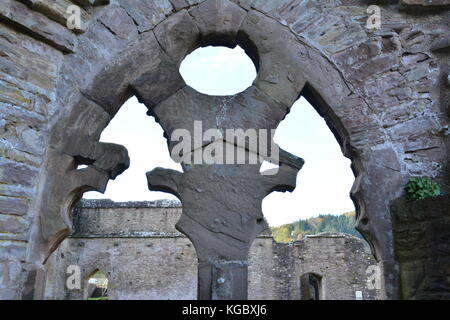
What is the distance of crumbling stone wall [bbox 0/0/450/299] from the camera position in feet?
9.56

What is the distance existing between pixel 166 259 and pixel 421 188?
14.8 m

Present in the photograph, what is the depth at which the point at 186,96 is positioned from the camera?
133 inches

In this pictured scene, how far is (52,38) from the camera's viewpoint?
10.5 feet

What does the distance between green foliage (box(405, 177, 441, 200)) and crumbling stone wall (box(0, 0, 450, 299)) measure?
75mm

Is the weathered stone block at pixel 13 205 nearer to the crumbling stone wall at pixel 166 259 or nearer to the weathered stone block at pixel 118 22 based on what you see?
the weathered stone block at pixel 118 22

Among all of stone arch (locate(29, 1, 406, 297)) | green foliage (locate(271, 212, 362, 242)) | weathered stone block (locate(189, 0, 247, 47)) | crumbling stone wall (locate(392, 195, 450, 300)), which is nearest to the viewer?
crumbling stone wall (locate(392, 195, 450, 300))

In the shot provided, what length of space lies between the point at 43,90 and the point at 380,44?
2.81 m

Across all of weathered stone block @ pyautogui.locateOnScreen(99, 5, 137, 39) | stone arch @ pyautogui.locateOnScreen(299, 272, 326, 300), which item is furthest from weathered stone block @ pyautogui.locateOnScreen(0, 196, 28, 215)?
stone arch @ pyautogui.locateOnScreen(299, 272, 326, 300)

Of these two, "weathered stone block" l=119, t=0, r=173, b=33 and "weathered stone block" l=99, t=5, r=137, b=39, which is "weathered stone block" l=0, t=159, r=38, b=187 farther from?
"weathered stone block" l=119, t=0, r=173, b=33

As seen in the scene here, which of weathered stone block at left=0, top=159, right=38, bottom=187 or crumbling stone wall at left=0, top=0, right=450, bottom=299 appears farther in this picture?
crumbling stone wall at left=0, top=0, right=450, bottom=299

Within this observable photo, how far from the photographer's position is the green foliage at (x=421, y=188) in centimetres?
300

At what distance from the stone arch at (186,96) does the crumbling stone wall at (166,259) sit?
13.7 m

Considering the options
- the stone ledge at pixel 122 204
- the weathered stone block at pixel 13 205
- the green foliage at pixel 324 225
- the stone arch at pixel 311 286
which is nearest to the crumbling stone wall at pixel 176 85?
the weathered stone block at pixel 13 205

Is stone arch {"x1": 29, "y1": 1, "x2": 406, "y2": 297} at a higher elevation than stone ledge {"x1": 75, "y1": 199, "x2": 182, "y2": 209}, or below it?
below
